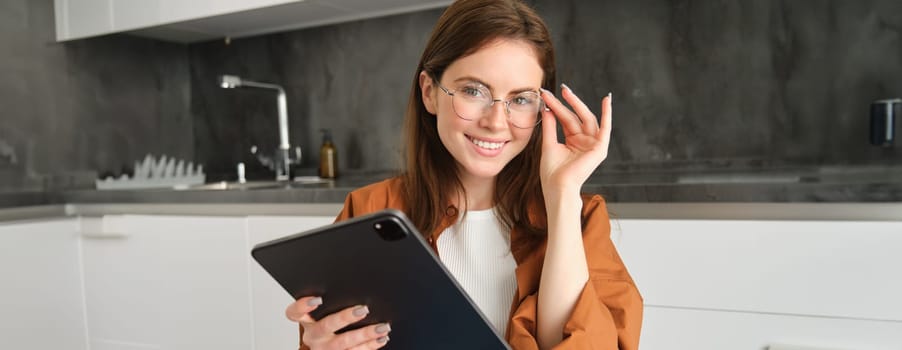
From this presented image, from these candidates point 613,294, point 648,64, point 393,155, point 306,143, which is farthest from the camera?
point 306,143

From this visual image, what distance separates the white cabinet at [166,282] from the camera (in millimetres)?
1490

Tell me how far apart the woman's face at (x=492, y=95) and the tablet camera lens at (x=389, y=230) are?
31cm

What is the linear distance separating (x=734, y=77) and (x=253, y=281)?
4.32 feet

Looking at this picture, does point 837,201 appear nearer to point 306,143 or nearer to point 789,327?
point 789,327

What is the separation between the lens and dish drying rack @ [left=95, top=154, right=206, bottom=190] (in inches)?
79.6

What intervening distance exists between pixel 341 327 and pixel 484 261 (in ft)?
1.00

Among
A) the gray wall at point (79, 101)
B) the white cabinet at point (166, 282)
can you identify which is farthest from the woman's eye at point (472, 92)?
the gray wall at point (79, 101)

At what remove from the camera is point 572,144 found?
832mm

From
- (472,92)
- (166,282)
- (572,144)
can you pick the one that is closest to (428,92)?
(472,92)

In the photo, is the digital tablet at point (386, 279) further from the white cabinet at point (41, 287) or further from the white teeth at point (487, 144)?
the white cabinet at point (41, 287)

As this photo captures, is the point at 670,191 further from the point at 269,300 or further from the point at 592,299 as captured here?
the point at 269,300

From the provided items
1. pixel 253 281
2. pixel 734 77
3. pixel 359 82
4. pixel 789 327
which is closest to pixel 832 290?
pixel 789 327

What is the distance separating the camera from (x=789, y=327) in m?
1.00

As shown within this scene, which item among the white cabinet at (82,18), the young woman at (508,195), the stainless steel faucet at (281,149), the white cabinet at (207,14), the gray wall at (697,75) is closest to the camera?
the young woman at (508,195)
